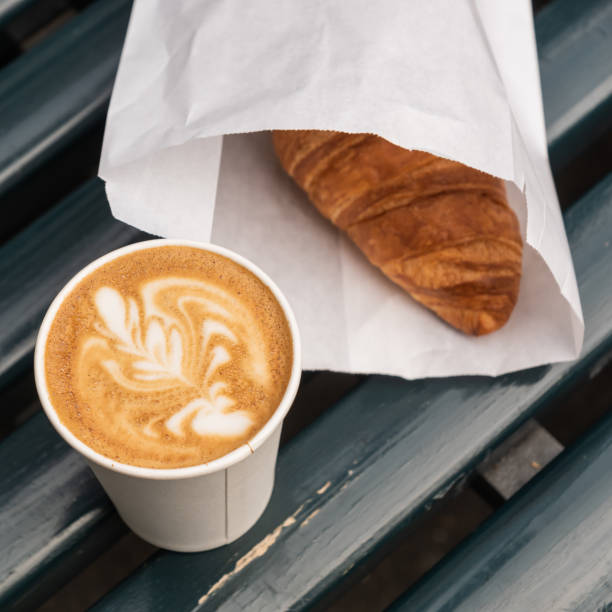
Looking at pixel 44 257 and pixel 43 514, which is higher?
pixel 44 257

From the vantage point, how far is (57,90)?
3.12ft

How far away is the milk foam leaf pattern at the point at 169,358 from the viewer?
2.09 ft

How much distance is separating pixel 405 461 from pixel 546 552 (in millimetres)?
181

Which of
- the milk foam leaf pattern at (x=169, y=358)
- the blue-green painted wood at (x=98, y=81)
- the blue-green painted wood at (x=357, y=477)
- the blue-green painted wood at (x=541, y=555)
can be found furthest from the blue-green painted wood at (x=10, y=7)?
the blue-green painted wood at (x=541, y=555)

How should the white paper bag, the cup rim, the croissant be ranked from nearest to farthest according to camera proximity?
1. the cup rim
2. the white paper bag
3. the croissant

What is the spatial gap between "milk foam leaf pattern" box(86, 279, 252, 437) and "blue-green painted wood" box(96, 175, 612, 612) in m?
0.23

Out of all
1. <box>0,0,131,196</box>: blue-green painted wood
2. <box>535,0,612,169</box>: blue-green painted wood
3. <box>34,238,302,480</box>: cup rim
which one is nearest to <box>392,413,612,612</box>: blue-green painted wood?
<box>34,238,302,480</box>: cup rim

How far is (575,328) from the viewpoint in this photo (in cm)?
87

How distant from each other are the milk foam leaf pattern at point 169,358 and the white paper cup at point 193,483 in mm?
34

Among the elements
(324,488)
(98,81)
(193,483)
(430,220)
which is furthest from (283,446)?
(98,81)

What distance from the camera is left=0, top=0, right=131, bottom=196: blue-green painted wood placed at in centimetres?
93

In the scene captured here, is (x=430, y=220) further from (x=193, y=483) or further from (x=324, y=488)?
(x=193, y=483)

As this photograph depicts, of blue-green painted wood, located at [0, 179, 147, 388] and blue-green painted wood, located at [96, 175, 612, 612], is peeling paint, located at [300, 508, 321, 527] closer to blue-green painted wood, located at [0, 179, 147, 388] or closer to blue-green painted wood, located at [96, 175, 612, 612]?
blue-green painted wood, located at [96, 175, 612, 612]

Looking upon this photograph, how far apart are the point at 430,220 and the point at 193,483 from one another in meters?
0.46
